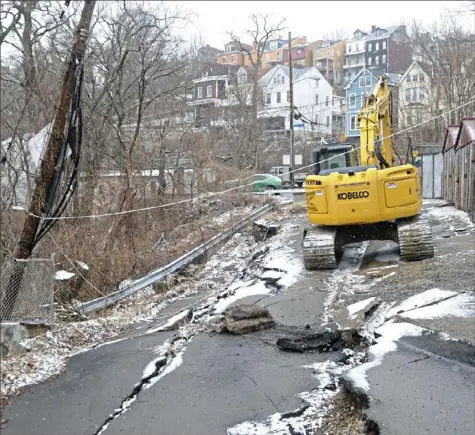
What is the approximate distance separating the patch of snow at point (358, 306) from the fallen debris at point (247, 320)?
3.61 feet

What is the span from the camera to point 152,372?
21.7 feet

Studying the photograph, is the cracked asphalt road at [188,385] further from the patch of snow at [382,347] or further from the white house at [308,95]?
the white house at [308,95]

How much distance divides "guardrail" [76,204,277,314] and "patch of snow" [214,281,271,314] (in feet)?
7.03

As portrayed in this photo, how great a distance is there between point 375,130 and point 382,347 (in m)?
7.65

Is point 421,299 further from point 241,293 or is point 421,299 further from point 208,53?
point 208,53

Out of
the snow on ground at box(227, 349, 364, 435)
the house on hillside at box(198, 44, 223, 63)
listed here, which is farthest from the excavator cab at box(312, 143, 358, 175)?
the house on hillside at box(198, 44, 223, 63)

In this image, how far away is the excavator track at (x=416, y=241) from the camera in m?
10.8

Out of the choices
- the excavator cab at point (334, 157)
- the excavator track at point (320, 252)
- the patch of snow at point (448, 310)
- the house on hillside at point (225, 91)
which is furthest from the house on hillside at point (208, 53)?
the patch of snow at point (448, 310)

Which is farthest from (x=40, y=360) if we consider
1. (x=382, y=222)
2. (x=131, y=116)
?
(x=131, y=116)

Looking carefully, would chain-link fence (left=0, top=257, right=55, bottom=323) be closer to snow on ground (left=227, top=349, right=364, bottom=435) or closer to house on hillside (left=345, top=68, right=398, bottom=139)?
snow on ground (left=227, top=349, right=364, bottom=435)

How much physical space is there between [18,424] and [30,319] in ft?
10.9

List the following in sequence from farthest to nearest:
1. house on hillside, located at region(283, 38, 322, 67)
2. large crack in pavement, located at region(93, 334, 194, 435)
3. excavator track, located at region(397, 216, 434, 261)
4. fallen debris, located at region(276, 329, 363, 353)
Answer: house on hillside, located at region(283, 38, 322, 67) < excavator track, located at region(397, 216, 434, 261) < fallen debris, located at region(276, 329, 363, 353) < large crack in pavement, located at region(93, 334, 194, 435)

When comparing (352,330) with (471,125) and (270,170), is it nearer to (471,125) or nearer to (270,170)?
(471,125)

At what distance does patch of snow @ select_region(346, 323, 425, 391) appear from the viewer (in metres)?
5.36
